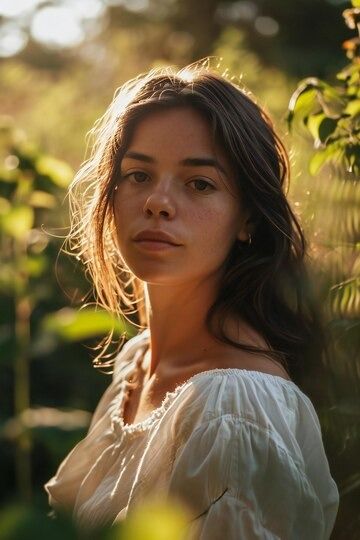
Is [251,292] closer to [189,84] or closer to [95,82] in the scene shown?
[189,84]

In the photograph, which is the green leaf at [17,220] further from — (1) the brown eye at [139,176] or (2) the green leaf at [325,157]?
(2) the green leaf at [325,157]

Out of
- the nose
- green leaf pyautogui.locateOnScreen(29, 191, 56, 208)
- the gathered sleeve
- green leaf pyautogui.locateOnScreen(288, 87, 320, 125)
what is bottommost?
the gathered sleeve

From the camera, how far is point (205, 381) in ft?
5.88

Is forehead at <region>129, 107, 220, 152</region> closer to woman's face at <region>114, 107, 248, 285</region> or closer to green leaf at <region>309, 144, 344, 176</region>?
woman's face at <region>114, 107, 248, 285</region>

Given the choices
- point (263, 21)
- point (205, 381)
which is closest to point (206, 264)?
point (205, 381)

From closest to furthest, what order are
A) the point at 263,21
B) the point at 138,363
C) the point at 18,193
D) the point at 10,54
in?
the point at 138,363 < the point at 18,193 < the point at 263,21 < the point at 10,54

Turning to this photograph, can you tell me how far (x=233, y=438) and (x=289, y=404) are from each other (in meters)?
0.16

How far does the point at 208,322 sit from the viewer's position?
2.04 metres

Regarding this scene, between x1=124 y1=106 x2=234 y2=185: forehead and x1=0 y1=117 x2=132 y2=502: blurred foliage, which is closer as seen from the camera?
x1=124 y1=106 x2=234 y2=185: forehead

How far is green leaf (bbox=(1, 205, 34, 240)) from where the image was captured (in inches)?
99.7

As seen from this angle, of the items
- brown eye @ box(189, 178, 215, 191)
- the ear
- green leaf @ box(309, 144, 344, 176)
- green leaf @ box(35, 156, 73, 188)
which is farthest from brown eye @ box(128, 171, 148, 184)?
green leaf @ box(35, 156, 73, 188)

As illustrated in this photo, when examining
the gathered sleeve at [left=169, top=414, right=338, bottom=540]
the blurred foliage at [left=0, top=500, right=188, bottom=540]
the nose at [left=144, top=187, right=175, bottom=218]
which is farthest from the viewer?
the nose at [left=144, top=187, right=175, bottom=218]

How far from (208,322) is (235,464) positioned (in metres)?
0.46

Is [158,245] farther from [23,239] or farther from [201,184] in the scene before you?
[23,239]
